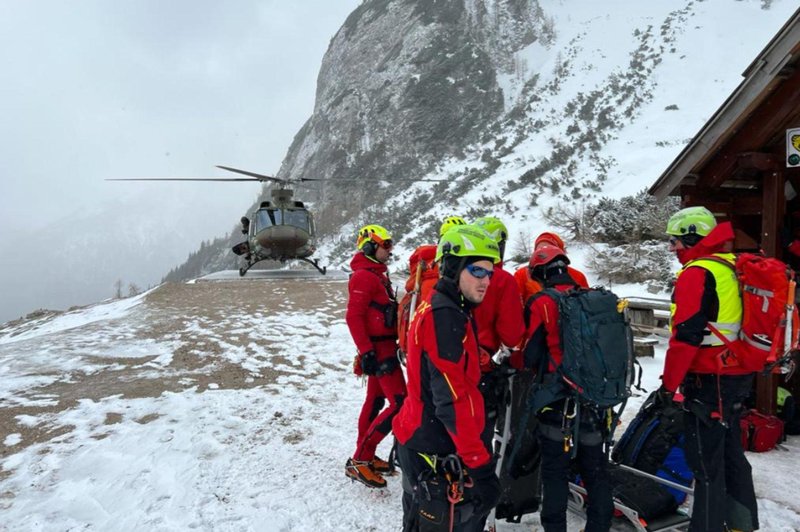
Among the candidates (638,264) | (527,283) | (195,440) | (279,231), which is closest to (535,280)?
(527,283)

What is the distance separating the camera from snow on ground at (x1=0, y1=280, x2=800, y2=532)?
3520 millimetres

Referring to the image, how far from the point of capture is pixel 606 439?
2939 millimetres

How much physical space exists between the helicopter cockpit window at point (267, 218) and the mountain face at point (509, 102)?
11222 millimetres

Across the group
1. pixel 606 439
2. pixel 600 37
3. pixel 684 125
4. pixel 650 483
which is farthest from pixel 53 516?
pixel 600 37

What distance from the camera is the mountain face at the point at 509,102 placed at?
27.7m

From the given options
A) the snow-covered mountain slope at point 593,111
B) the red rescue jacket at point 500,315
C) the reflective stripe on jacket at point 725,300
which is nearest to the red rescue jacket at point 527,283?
the red rescue jacket at point 500,315

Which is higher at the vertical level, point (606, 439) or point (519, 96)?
point (519, 96)

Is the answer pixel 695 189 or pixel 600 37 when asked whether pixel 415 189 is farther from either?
pixel 695 189

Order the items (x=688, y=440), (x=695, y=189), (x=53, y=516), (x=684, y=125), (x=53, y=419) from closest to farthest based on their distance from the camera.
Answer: (x=688, y=440) < (x=53, y=516) < (x=53, y=419) < (x=695, y=189) < (x=684, y=125)

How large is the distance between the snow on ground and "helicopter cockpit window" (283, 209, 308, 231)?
831 centimetres

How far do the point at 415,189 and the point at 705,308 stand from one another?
35.2m

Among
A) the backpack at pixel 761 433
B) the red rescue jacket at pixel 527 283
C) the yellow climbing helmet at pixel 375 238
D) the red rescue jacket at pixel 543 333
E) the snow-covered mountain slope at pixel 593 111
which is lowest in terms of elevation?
the backpack at pixel 761 433

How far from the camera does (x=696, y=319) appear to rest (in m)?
2.90

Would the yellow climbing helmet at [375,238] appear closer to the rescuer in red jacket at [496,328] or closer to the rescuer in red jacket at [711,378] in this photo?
the rescuer in red jacket at [496,328]
